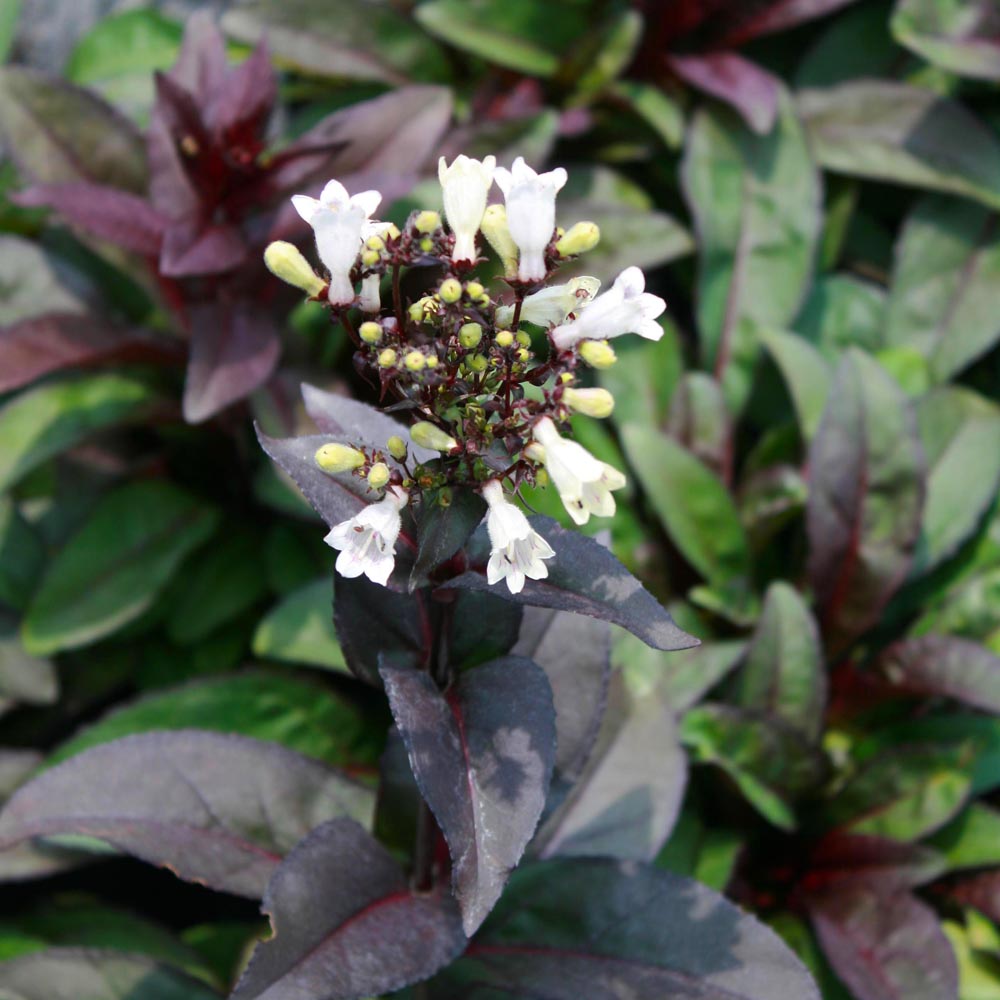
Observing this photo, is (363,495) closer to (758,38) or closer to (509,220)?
(509,220)

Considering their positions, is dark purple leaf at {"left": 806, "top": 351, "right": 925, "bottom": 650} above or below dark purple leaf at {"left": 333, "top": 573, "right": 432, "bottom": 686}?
below

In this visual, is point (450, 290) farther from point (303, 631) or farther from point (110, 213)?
point (110, 213)

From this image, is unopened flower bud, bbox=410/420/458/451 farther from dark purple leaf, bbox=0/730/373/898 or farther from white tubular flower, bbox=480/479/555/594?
dark purple leaf, bbox=0/730/373/898

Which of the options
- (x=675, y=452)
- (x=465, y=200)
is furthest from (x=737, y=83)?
(x=465, y=200)

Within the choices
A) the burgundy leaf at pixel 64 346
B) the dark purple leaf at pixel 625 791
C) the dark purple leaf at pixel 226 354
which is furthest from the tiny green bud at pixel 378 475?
the burgundy leaf at pixel 64 346

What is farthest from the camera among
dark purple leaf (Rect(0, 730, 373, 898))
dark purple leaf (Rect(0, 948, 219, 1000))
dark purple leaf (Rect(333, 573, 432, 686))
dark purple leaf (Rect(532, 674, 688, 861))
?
dark purple leaf (Rect(532, 674, 688, 861))

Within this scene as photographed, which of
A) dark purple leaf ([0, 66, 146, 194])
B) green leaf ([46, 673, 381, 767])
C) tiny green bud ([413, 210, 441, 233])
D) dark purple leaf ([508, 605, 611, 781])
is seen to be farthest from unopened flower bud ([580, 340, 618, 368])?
dark purple leaf ([0, 66, 146, 194])

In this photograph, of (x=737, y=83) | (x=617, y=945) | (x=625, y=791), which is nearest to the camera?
(x=617, y=945)

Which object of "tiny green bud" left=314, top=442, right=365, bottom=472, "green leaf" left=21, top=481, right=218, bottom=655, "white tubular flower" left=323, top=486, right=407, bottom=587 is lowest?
"green leaf" left=21, top=481, right=218, bottom=655
